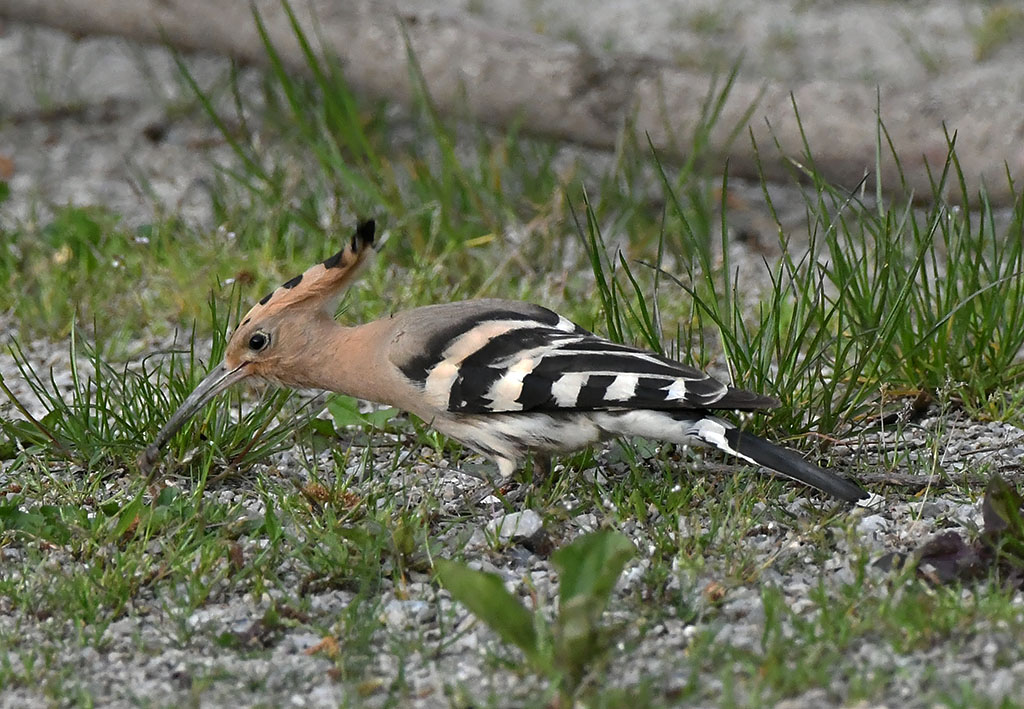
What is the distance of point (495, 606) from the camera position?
6.75ft

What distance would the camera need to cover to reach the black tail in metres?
2.56

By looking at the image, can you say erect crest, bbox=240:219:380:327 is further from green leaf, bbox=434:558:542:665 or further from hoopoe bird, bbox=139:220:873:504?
green leaf, bbox=434:558:542:665

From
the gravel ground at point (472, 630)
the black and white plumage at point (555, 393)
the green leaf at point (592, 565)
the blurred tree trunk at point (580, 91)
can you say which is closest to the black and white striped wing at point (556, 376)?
the black and white plumage at point (555, 393)

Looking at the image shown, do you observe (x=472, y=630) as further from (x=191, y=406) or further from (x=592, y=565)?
(x=191, y=406)

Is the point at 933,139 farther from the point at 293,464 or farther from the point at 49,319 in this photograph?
the point at 49,319

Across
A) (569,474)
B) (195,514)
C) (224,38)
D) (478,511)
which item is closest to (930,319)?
(569,474)

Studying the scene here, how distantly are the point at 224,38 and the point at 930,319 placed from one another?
2929mm

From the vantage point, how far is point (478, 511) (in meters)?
2.81

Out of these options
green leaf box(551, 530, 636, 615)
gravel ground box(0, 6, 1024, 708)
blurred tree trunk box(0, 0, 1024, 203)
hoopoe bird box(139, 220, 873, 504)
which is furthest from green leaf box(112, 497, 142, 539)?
blurred tree trunk box(0, 0, 1024, 203)

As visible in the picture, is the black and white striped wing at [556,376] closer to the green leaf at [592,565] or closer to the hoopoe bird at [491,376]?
the hoopoe bird at [491,376]

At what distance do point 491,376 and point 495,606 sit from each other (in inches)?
29.4

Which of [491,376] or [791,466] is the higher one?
[491,376]

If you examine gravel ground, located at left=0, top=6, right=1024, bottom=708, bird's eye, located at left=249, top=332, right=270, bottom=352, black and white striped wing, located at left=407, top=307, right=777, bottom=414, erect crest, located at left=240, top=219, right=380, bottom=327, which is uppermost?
erect crest, located at left=240, top=219, right=380, bottom=327

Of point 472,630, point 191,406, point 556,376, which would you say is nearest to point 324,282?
point 191,406
